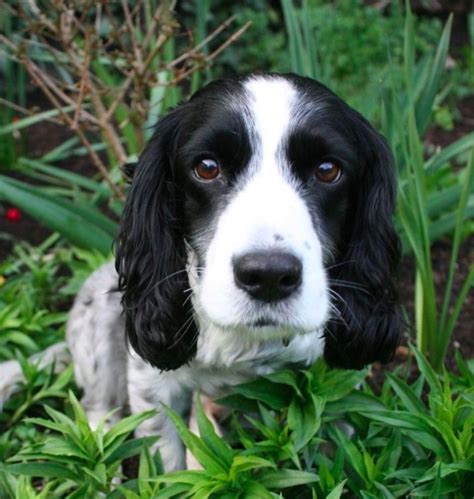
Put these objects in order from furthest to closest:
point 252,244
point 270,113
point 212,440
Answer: point 212,440 → point 270,113 → point 252,244

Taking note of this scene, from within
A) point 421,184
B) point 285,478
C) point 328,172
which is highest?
point 328,172

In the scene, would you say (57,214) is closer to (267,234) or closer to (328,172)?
(328,172)

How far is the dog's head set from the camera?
7.23ft

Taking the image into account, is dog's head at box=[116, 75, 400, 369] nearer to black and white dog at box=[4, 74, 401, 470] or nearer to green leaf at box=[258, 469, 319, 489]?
black and white dog at box=[4, 74, 401, 470]

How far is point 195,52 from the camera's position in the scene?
12.1 ft

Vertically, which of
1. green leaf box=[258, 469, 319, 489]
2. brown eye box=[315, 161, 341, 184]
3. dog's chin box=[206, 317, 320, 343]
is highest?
brown eye box=[315, 161, 341, 184]

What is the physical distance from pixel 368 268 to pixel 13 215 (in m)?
2.53

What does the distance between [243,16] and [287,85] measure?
13.2 feet

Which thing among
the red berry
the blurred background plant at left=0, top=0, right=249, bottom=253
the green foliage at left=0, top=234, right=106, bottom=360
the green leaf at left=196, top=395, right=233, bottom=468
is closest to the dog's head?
the green leaf at left=196, top=395, right=233, bottom=468

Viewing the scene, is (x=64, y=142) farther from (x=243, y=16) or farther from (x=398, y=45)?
(x=398, y=45)

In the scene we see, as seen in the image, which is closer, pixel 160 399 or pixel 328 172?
pixel 328 172

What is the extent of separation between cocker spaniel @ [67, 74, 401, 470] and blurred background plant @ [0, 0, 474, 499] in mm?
180

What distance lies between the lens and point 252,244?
211cm

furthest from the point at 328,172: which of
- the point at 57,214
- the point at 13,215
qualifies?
the point at 13,215
